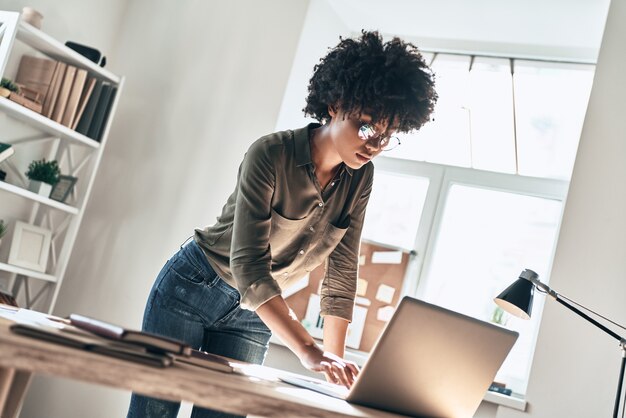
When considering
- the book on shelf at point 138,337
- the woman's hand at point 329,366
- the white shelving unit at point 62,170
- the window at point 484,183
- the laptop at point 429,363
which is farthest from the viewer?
the window at point 484,183

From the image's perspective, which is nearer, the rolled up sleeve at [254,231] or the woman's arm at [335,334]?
the rolled up sleeve at [254,231]

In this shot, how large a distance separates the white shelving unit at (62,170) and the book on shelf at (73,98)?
0.06 metres

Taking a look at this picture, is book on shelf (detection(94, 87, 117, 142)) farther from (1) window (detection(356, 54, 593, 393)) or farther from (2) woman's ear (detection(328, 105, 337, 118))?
(2) woman's ear (detection(328, 105, 337, 118))

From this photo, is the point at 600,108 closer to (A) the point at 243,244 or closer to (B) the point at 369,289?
(B) the point at 369,289

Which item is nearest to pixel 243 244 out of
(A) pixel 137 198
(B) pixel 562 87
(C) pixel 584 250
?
(C) pixel 584 250

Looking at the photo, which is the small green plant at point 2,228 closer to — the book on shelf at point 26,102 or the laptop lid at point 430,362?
the book on shelf at point 26,102

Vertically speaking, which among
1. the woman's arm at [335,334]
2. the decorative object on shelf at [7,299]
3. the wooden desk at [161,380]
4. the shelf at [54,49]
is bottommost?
the decorative object on shelf at [7,299]

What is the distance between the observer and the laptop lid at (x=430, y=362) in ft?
4.20

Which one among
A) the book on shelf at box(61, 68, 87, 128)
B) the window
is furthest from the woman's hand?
the book on shelf at box(61, 68, 87, 128)

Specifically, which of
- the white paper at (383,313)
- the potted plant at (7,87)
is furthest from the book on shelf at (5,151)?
the white paper at (383,313)

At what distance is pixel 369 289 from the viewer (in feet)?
11.6

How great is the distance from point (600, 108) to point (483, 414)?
4.31ft

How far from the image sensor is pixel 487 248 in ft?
11.3

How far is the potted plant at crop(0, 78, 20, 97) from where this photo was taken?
9.92ft
